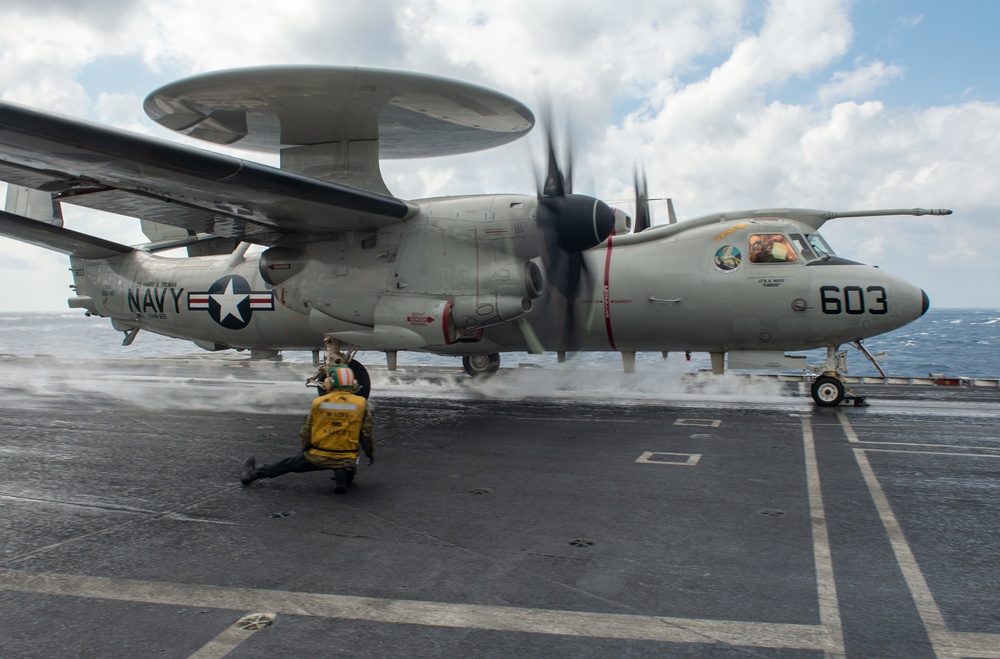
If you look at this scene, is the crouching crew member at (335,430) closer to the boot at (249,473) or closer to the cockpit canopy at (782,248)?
the boot at (249,473)

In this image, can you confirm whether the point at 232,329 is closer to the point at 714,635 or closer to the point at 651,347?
the point at 651,347

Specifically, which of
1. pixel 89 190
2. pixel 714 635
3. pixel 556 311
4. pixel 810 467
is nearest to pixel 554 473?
pixel 810 467

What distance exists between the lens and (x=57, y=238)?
1761cm

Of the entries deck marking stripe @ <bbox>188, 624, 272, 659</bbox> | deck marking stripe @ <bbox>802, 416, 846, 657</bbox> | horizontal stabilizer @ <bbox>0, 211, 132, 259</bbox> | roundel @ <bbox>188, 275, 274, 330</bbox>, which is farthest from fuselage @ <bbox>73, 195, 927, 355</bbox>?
deck marking stripe @ <bbox>188, 624, 272, 659</bbox>

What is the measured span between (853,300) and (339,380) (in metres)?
10.2

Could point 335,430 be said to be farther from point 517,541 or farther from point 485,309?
point 485,309

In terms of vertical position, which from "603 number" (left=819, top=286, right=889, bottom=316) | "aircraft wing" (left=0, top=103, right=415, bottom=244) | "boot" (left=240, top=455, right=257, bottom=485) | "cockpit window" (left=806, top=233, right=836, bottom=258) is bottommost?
"boot" (left=240, top=455, right=257, bottom=485)

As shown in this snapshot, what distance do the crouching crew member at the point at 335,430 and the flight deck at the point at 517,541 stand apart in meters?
0.39

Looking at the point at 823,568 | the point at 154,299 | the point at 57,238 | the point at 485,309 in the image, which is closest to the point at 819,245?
the point at 485,309

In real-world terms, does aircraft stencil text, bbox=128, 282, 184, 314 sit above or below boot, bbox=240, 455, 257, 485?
above

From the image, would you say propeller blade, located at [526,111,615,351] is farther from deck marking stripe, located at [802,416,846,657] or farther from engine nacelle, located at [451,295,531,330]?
deck marking stripe, located at [802,416,846,657]

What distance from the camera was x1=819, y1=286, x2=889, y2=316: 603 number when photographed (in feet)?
44.2

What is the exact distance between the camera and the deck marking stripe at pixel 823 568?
14.8 feet

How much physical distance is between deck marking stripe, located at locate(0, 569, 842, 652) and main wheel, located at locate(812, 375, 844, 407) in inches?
431
